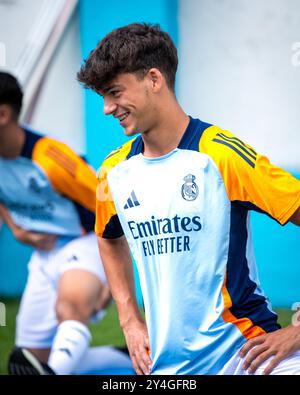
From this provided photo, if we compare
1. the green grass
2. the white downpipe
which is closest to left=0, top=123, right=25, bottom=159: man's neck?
the green grass

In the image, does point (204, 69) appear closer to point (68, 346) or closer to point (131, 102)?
point (68, 346)

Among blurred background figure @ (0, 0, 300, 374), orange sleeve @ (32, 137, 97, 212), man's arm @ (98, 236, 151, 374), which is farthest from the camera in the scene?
blurred background figure @ (0, 0, 300, 374)

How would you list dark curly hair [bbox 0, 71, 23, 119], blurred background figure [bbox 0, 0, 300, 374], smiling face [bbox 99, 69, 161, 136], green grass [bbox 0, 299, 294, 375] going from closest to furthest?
1. smiling face [bbox 99, 69, 161, 136]
2. dark curly hair [bbox 0, 71, 23, 119]
3. blurred background figure [bbox 0, 0, 300, 374]
4. green grass [bbox 0, 299, 294, 375]

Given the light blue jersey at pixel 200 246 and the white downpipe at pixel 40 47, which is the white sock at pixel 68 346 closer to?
the light blue jersey at pixel 200 246

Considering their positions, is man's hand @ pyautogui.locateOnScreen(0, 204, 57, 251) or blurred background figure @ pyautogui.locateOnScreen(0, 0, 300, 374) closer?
man's hand @ pyautogui.locateOnScreen(0, 204, 57, 251)

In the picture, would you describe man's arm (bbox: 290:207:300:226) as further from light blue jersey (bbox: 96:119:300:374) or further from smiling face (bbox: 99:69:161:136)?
smiling face (bbox: 99:69:161:136)

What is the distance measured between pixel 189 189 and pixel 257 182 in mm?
232

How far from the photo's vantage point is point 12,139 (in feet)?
16.7

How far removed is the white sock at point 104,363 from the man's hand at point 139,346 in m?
2.19

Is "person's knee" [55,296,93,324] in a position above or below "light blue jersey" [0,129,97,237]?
below

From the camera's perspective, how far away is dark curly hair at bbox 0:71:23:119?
5.04 metres

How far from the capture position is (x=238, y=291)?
8.99 feet

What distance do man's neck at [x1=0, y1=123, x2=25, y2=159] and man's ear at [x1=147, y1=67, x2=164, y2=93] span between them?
7.83 feet

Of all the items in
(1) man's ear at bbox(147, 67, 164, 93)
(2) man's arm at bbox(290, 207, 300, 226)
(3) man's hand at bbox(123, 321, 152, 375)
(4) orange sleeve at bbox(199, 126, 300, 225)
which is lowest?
(3) man's hand at bbox(123, 321, 152, 375)
